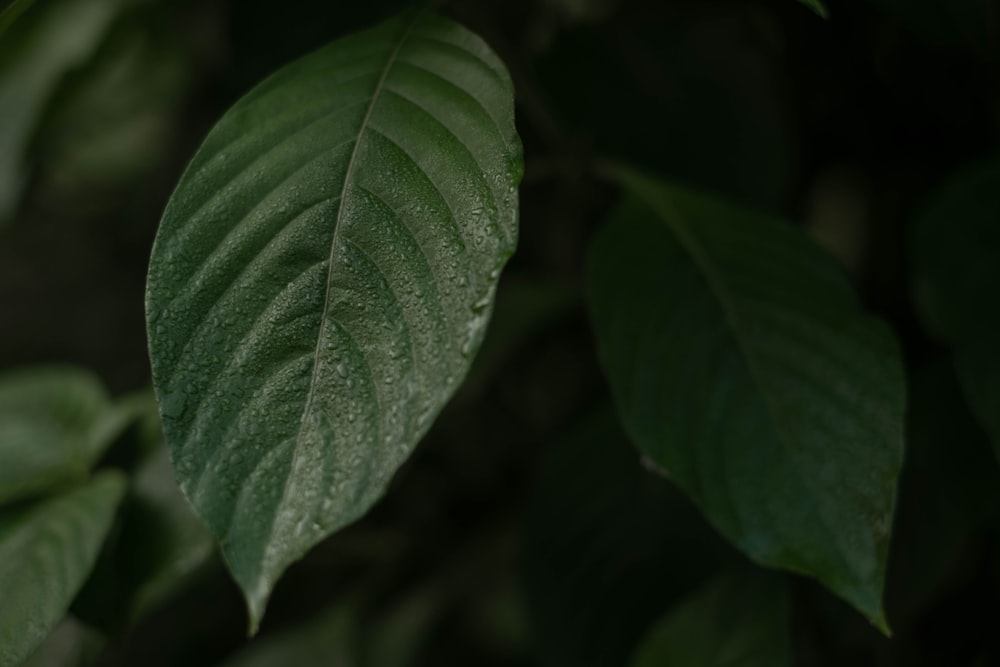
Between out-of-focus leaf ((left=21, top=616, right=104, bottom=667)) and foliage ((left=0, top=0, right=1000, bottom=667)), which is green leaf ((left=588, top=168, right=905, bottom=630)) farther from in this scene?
out-of-focus leaf ((left=21, top=616, right=104, bottom=667))

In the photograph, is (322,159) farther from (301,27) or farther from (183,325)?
(301,27)

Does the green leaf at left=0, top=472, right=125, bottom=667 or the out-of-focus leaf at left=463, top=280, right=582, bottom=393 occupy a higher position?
the green leaf at left=0, top=472, right=125, bottom=667

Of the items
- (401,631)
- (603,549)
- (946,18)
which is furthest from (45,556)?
(946,18)

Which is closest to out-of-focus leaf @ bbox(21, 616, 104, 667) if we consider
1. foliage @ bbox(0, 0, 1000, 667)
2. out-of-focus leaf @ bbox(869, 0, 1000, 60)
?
foliage @ bbox(0, 0, 1000, 667)

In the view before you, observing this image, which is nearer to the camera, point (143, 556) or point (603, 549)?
point (143, 556)

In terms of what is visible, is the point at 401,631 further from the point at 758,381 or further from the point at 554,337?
the point at 758,381

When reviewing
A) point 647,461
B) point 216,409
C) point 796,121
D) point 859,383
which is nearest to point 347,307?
point 216,409
